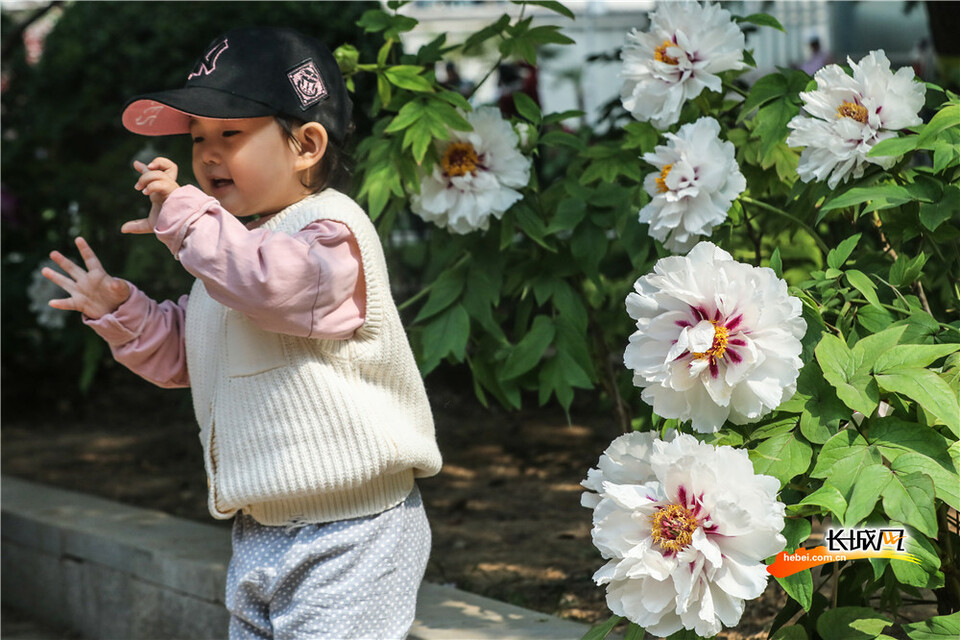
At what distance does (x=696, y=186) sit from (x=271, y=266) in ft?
3.02

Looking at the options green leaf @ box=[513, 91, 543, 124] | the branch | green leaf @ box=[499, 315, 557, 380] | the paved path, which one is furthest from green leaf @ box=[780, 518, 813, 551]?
the branch

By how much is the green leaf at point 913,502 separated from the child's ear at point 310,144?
1194 mm

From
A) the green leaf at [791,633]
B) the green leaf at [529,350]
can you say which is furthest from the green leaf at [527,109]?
the green leaf at [791,633]

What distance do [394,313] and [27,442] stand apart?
13.7 feet

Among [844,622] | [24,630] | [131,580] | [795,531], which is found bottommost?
[24,630]

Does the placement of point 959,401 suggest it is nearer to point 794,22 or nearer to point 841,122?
point 841,122

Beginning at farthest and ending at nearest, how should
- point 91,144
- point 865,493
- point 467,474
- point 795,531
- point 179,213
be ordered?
point 91,144 → point 467,474 → point 179,213 → point 795,531 → point 865,493

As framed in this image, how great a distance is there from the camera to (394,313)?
2201 millimetres

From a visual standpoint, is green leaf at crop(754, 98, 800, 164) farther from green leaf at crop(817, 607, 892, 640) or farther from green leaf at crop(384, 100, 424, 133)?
green leaf at crop(817, 607, 892, 640)

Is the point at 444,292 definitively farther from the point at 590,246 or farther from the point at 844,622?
the point at 844,622

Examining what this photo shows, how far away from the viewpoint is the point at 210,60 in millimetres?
2168

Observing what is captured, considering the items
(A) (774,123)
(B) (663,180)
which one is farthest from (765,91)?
(B) (663,180)

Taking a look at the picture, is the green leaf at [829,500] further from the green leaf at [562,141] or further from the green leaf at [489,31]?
the green leaf at [489,31]

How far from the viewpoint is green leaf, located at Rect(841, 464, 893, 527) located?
168cm
